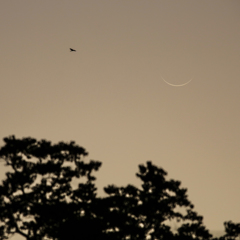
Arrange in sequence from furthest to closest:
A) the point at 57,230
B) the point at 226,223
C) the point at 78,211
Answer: the point at 226,223
the point at 78,211
the point at 57,230

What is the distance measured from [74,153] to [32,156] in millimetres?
3578

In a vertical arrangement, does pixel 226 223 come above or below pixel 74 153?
below

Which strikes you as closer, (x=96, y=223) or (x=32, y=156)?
(x=96, y=223)

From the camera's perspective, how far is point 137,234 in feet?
112

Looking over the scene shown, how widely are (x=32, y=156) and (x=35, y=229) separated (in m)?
5.93

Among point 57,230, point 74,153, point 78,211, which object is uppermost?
point 74,153

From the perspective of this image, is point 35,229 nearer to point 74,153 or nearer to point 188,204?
point 74,153

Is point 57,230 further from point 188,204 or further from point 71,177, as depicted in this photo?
point 188,204

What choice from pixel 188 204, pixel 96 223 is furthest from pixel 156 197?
pixel 96 223

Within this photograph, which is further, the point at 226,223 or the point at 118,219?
the point at 226,223

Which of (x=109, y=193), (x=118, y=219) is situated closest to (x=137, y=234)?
(x=118, y=219)

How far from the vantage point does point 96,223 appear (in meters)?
31.6

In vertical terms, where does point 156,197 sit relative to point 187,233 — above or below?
above

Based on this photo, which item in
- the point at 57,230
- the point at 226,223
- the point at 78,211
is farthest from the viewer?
the point at 226,223
